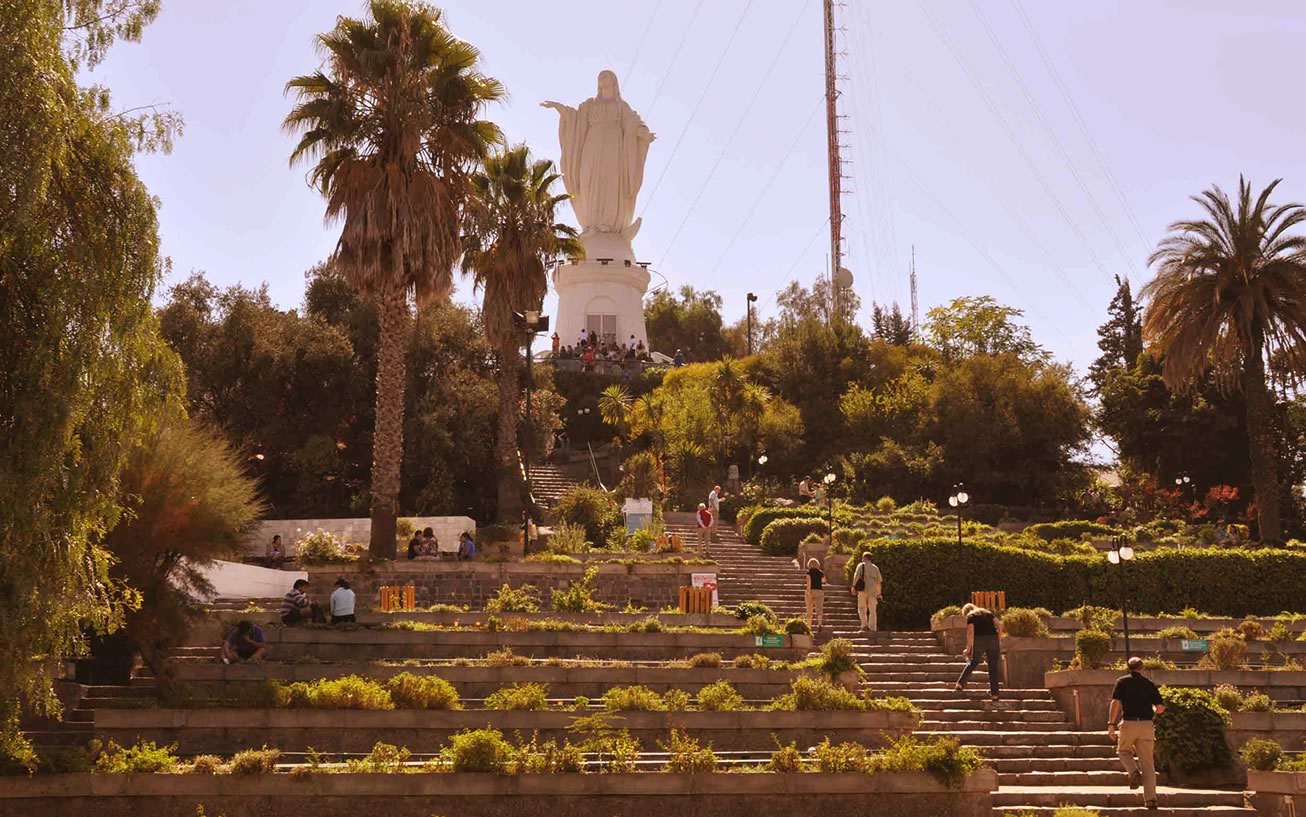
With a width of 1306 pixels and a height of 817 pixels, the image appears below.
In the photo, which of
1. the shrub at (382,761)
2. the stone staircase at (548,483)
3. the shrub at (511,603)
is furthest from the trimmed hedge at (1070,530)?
the shrub at (382,761)

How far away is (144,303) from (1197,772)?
42.8ft

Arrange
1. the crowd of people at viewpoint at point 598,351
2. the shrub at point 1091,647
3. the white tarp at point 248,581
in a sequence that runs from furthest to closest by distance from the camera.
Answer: the crowd of people at viewpoint at point 598,351 → the white tarp at point 248,581 → the shrub at point 1091,647

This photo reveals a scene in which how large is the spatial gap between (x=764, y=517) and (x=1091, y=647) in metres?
15.1

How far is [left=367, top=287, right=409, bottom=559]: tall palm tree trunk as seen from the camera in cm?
2636

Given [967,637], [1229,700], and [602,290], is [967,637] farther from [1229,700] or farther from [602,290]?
[602,290]

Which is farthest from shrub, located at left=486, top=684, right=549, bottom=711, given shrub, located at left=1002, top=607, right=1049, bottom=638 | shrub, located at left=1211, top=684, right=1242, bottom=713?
shrub, located at left=1211, top=684, right=1242, bottom=713

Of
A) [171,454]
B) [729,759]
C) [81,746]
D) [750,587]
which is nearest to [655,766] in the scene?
[729,759]

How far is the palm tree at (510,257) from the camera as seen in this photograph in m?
33.0

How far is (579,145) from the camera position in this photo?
5522 centimetres

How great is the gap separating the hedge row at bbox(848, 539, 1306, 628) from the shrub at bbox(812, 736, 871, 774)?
1042 centimetres

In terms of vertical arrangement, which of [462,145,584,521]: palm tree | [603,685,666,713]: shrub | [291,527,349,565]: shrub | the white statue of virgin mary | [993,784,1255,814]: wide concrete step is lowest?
[993,784,1255,814]: wide concrete step

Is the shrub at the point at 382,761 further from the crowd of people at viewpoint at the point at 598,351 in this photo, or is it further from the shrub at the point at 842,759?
the crowd of people at viewpoint at the point at 598,351

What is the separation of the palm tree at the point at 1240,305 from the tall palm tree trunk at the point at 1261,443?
0.02m

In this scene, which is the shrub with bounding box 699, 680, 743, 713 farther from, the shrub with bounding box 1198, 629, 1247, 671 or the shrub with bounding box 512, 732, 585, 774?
the shrub with bounding box 1198, 629, 1247, 671
